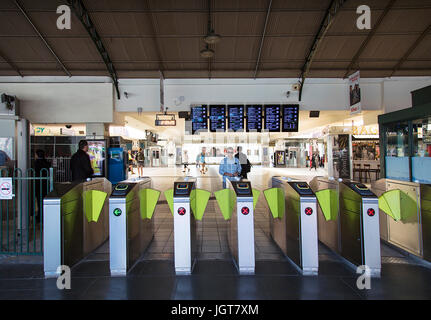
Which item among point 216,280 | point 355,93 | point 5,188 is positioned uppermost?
point 355,93

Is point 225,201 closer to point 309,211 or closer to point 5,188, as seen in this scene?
point 309,211

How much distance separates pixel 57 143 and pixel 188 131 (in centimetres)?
443

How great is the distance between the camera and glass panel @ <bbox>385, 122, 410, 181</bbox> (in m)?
4.21

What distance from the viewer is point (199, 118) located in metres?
7.47

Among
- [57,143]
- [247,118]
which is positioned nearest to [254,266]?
[247,118]

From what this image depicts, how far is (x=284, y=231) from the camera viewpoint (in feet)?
12.4

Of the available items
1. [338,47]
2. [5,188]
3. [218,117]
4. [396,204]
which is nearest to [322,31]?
[338,47]

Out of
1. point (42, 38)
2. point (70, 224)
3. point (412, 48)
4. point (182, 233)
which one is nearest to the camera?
point (182, 233)

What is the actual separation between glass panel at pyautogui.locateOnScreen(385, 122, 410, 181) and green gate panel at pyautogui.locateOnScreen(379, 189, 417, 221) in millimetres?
571

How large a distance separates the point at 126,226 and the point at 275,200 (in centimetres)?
219

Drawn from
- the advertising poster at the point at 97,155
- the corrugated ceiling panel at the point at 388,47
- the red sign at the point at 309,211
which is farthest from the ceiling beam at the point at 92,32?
the corrugated ceiling panel at the point at 388,47

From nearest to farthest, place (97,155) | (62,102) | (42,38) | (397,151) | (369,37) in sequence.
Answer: (397,151)
(42,38)
(369,37)
(62,102)
(97,155)

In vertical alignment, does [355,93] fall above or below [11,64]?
below
